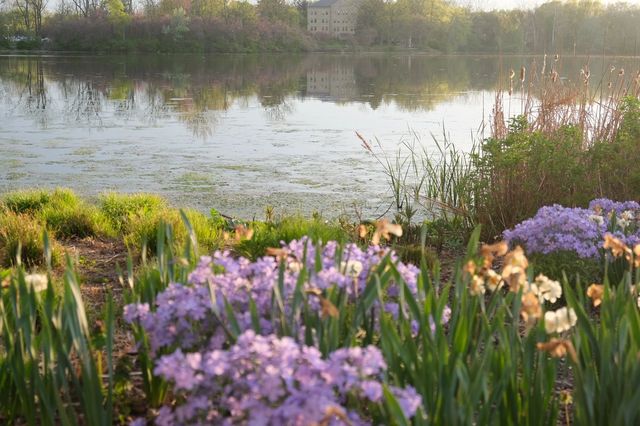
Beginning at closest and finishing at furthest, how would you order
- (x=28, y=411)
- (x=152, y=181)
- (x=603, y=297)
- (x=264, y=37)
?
(x=28, y=411), (x=603, y=297), (x=152, y=181), (x=264, y=37)

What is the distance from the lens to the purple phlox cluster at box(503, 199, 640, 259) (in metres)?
2.97

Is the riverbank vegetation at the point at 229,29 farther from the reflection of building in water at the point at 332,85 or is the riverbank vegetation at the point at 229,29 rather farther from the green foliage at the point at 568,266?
the green foliage at the point at 568,266

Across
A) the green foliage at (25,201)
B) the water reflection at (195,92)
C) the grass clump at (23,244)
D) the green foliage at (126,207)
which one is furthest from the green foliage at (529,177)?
the water reflection at (195,92)

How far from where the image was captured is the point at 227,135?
32.9ft

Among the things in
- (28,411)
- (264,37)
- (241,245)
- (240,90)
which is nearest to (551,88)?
(241,245)

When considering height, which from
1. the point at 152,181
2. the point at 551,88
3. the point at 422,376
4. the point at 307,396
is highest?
the point at 551,88

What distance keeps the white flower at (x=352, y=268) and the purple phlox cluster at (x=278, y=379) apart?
0.44m

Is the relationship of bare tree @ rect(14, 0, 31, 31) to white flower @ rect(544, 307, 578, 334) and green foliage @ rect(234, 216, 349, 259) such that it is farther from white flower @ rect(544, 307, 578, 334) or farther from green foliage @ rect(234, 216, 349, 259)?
white flower @ rect(544, 307, 578, 334)

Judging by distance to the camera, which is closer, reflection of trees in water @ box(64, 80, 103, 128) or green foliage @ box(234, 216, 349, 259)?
green foliage @ box(234, 216, 349, 259)

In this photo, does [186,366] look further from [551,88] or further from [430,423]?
[551,88]

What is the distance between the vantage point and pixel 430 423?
4.82 feet

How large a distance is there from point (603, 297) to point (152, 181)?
5911 mm

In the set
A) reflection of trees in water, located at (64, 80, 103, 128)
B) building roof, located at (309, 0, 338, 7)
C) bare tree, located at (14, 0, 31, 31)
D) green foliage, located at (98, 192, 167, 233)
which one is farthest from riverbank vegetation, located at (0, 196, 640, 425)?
building roof, located at (309, 0, 338, 7)

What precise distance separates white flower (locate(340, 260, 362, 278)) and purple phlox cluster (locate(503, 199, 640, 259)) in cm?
155
